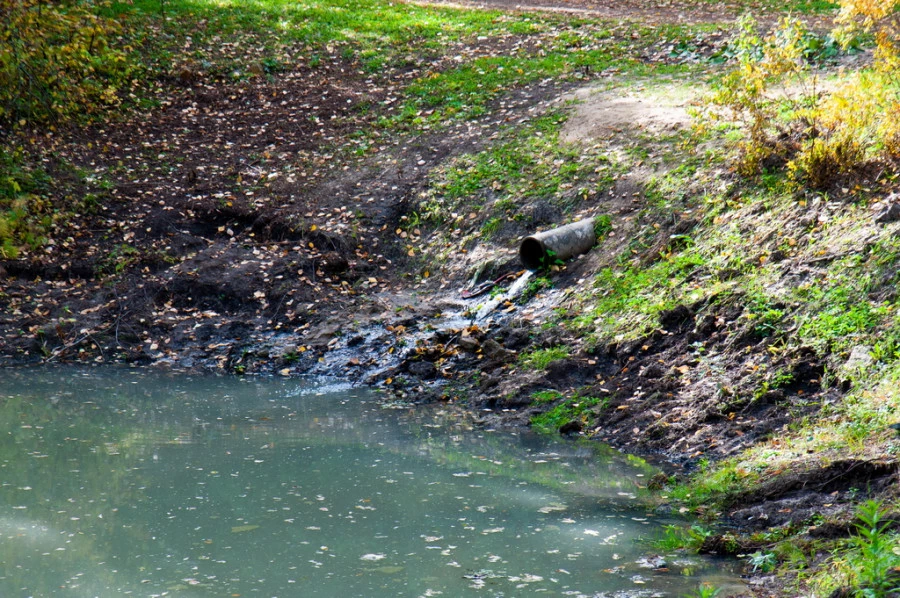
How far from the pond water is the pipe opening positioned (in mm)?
2537

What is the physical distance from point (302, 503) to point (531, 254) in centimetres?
483

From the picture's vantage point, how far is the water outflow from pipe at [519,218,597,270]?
965cm

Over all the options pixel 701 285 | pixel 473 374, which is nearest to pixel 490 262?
pixel 473 374

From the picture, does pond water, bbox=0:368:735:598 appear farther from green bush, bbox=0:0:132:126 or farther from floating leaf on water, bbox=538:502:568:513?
green bush, bbox=0:0:132:126

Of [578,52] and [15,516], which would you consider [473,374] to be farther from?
[578,52]

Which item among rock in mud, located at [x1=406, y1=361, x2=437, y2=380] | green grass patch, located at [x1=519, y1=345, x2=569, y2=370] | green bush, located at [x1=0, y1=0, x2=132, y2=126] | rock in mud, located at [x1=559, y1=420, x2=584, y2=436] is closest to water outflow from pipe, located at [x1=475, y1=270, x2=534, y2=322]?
rock in mud, located at [x1=406, y1=361, x2=437, y2=380]

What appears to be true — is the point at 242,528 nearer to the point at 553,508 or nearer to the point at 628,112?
the point at 553,508

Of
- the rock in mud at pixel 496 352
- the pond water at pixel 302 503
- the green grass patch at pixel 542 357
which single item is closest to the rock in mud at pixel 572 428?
the pond water at pixel 302 503

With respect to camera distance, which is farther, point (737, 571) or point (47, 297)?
point (47, 297)

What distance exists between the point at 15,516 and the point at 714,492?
4.63m

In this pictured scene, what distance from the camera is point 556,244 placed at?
9648 mm

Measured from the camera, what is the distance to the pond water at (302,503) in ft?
15.7

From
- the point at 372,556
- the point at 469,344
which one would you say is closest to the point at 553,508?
the point at 372,556

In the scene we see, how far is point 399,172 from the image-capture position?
40.4 ft
